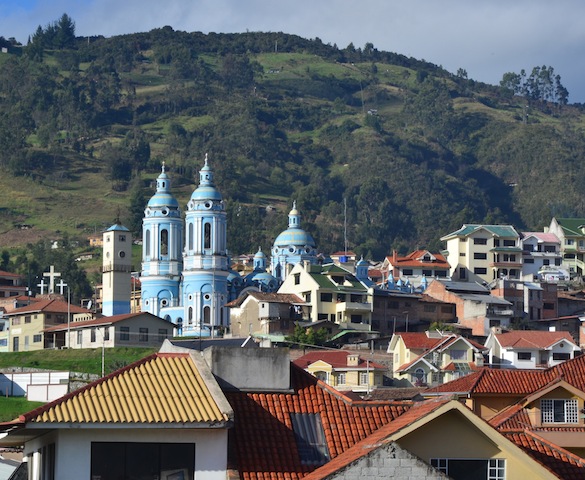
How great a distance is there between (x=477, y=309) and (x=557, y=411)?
84680 mm

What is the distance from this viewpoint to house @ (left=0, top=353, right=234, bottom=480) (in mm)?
17297

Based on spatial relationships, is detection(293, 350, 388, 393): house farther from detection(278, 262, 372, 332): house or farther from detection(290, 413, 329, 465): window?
detection(290, 413, 329, 465): window

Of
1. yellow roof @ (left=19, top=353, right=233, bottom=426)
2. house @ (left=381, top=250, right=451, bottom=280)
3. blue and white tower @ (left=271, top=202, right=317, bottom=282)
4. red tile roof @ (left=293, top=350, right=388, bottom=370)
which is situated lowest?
red tile roof @ (left=293, top=350, right=388, bottom=370)

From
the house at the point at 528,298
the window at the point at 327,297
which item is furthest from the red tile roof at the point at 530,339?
the house at the point at 528,298

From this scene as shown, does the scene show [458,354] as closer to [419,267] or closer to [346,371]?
[346,371]

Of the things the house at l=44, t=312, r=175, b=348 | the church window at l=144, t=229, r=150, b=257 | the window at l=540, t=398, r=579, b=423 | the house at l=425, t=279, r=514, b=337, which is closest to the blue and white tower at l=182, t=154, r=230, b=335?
the church window at l=144, t=229, r=150, b=257

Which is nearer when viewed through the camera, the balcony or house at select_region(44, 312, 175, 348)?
house at select_region(44, 312, 175, 348)

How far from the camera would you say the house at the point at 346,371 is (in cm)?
7594

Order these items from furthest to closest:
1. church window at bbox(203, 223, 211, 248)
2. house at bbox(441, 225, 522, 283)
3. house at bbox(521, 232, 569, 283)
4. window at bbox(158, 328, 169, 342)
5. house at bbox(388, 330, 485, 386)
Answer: house at bbox(521, 232, 569, 283)
house at bbox(441, 225, 522, 283)
church window at bbox(203, 223, 211, 248)
window at bbox(158, 328, 169, 342)
house at bbox(388, 330, 485, 386)

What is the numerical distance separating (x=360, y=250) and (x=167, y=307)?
75.0 meters

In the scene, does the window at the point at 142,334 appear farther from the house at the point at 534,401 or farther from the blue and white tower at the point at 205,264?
the house at the point at 534,401

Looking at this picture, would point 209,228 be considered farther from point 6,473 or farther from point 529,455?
point 529,455

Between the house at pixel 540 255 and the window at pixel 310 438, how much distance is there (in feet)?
372

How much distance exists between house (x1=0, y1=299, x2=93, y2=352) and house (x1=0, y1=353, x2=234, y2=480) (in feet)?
271
